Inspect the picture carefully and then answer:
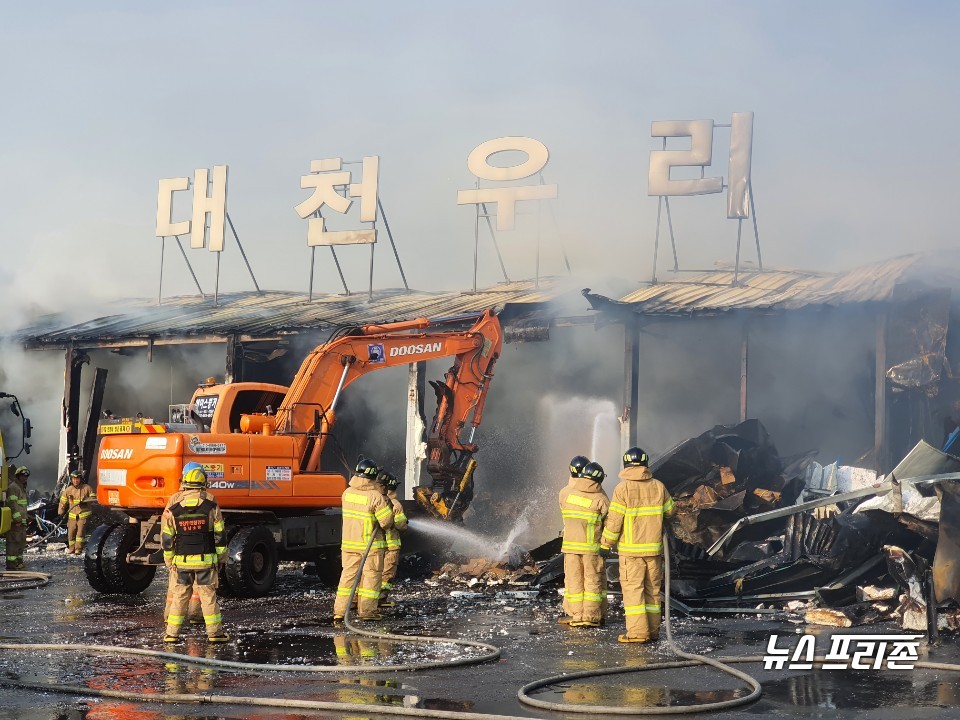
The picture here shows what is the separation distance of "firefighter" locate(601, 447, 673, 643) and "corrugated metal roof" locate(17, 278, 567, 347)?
11.2 metres

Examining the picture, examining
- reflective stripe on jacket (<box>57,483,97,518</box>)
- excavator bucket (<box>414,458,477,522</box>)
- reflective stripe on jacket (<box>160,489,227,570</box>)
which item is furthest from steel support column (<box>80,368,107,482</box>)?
reflective stripe on jacket (<box>160,489,227,570</box>)

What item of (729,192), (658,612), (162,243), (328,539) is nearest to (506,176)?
(729,192)

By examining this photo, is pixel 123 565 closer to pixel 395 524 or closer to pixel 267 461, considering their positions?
pixel 267 461

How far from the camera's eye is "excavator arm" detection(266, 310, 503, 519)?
1589 centimetres

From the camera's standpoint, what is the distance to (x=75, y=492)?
894 inches

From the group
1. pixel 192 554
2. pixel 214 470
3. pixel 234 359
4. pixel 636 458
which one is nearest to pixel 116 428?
pixel 214 470

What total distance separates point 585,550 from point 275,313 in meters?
17.1

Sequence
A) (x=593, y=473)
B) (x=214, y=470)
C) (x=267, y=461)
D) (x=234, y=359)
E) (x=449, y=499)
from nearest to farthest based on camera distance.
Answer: (x=593, y=473) → (x=214, y=470) → (x=267, y=461) → (x=449, y=499) → (x=234, y=359)

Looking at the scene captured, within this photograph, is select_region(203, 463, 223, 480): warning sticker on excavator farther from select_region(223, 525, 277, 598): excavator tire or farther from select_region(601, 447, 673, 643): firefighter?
select_region(601, 447, 673, 643): firefighter

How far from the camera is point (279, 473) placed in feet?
50.3

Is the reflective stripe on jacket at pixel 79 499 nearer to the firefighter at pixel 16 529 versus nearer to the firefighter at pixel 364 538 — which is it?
the firefighter at pixel 16 529

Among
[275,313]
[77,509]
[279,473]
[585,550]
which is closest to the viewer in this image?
[585,550]

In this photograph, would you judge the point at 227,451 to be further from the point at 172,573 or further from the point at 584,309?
the point at 584,309

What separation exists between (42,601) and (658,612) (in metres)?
8.29
